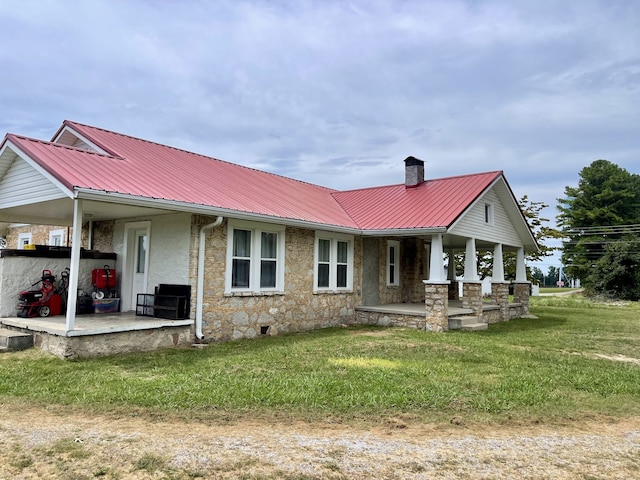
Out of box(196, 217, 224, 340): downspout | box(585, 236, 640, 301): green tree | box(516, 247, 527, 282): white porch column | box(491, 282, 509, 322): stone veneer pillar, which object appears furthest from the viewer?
box(585, 236, 640, 301): green tree

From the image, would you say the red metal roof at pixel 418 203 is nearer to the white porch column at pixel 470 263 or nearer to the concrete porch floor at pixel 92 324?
the white porch column at pixel 470 263

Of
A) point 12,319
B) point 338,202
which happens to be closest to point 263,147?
point 338,202

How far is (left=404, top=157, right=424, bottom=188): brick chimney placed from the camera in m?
16.4

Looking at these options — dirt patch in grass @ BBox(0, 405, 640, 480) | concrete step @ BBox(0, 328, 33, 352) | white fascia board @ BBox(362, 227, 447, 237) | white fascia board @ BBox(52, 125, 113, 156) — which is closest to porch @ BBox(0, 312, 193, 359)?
concrete step @ BBox(0, 328, 33, 352)

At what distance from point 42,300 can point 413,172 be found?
12.0 m

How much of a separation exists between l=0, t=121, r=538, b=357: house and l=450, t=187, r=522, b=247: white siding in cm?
6

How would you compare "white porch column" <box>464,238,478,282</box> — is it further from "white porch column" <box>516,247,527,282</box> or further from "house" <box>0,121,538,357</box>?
"white porch column" <box>516,247,527,282</box>

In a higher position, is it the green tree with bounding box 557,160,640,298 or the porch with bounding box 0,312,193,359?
the green tree with bounding box 557,160,640,298

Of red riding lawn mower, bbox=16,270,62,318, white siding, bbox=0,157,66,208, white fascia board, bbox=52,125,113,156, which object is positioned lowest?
red riding lawn mower, bbox=16,270,62,318

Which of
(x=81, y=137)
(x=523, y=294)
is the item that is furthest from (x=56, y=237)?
(x=523, y=294)

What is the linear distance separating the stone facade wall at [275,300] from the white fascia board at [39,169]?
8.39 ft

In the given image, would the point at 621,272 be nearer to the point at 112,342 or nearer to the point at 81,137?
the point at 81,137

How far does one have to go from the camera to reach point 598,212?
42.6 m

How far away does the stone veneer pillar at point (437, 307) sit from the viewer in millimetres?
12211
